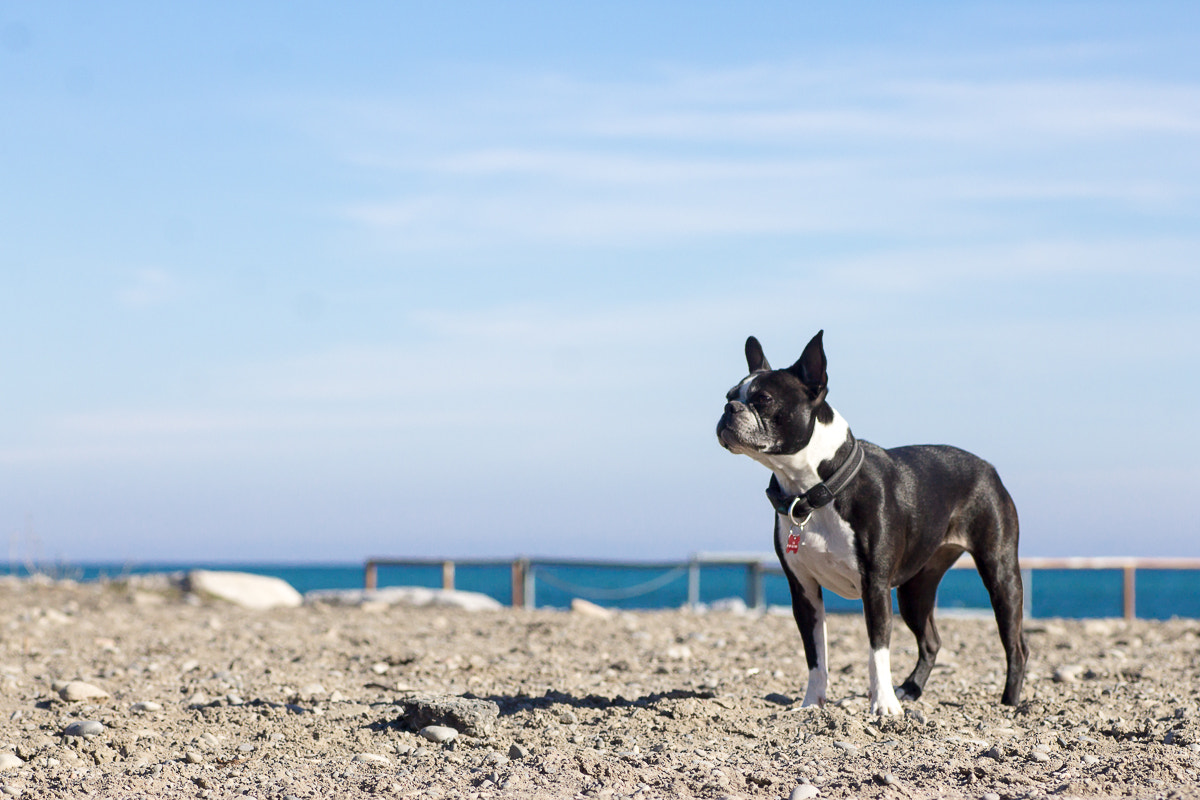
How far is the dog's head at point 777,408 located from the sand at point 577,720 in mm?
1294

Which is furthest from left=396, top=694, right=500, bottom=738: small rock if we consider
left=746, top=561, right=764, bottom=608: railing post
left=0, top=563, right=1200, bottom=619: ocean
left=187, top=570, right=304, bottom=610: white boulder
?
left=0, top=563, right=1200, bottom=619: ocean

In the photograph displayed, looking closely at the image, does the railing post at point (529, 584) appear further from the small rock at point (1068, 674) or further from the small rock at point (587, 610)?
the small rock at point (1068, 674)

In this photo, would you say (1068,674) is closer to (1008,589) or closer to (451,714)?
(1008,589)

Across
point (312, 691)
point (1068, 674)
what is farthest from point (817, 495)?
point (312, 691)

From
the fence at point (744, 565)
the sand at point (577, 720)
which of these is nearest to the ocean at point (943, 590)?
the fence at point (744, 565)

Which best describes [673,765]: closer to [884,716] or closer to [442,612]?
[884,716]

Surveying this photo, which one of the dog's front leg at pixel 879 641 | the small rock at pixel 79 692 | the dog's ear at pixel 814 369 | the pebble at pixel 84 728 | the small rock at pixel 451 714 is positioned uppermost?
the dog's ear at pixel 814 369

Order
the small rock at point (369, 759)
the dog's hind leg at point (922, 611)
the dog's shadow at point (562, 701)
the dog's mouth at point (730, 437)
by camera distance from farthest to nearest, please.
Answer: the dog's hind leg at point (922, 611) → the dog's shadow at point (562, 701) → the dog's mouth at point (730, 437) → the small rock at point (369, 759)

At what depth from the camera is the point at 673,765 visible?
518 centimetres

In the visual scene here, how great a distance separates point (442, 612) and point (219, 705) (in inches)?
308

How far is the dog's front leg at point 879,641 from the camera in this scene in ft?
19.4

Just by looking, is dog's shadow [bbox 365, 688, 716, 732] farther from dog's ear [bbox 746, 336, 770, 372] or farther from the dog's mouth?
dog's ear [bbox 746, 336, 770, 372]

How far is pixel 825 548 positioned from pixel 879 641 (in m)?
0.51

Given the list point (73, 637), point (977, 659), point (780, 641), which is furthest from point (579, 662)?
point (73, 637)
